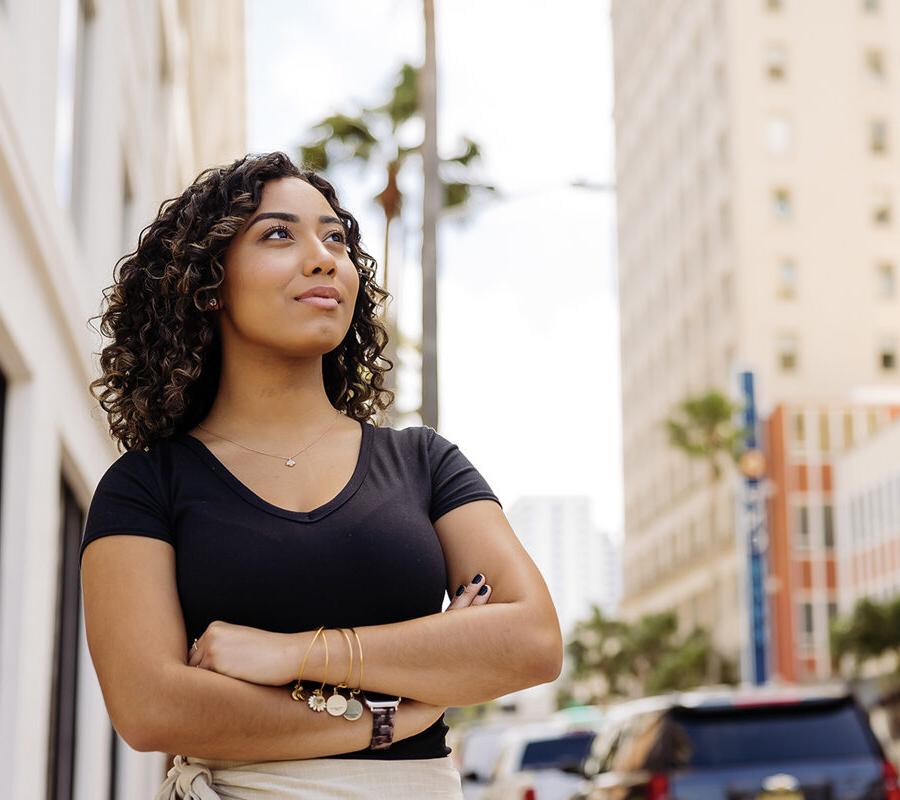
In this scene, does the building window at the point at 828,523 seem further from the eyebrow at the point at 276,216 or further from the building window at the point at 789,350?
the eyebrow at the point at 276,216

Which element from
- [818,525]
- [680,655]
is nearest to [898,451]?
[818,525]

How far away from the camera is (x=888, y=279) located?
82438mm

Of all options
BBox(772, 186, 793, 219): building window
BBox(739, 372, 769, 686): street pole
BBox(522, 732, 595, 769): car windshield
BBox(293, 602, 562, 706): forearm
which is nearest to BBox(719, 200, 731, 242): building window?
BBox(772, 186, 793, 219): building window

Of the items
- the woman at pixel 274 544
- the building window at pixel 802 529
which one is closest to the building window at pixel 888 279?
the building window at pixel 802 529

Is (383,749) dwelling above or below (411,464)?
below

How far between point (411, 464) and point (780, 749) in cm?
756

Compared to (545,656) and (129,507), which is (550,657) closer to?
(545,656)

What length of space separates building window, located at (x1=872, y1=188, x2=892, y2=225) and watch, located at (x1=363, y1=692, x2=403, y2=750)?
276 ft

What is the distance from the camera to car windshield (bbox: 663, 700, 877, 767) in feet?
32.8

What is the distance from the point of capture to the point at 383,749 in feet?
9.09

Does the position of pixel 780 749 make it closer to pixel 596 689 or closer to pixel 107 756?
pixel 107 756

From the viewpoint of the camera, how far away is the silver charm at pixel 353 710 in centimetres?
272

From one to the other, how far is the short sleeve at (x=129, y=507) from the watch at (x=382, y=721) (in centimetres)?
45

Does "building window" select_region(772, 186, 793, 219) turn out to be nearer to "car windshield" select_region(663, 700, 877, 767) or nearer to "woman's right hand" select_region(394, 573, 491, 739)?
"car windshield" select_region(663, 700, 877, 767)
